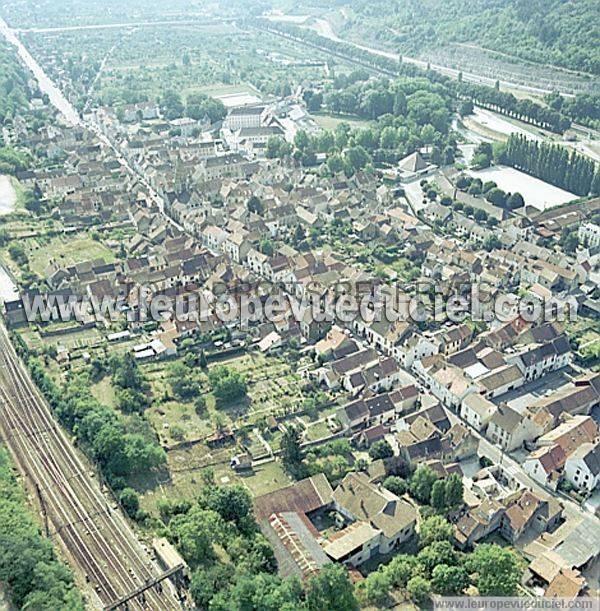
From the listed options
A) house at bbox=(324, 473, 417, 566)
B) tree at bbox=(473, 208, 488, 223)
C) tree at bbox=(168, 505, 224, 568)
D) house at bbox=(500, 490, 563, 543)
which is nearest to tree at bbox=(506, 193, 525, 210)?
tree at bbox=(473, 208, 488, 223)

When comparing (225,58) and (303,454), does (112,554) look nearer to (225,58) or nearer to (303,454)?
(303,454)

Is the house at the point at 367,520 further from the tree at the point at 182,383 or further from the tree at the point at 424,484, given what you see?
the tree at the point at 182,383

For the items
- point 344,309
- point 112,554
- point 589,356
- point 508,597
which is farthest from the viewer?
point 344,309

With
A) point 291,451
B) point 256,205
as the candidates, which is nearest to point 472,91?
point 256,205

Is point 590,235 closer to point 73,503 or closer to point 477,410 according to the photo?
point 477,410

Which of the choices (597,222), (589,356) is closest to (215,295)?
(589,356)

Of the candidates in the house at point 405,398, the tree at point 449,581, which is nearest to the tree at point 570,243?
the house at point 405,398
